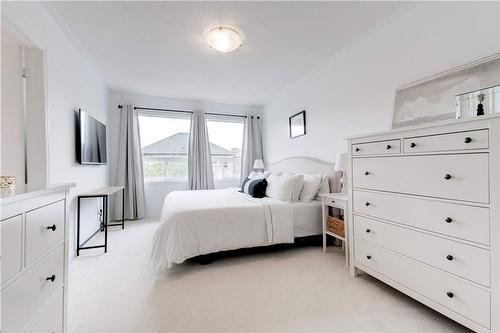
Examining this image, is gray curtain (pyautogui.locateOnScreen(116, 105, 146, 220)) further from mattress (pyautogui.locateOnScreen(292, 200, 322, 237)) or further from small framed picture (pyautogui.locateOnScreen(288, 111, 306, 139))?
mattress (pyautogui.locateOnScreen(292, 200, 322, 237))

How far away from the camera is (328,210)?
276cm

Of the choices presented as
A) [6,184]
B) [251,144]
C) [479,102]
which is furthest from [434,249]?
[251,144]

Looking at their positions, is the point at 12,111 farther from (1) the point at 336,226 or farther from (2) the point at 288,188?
(1) the point at 336,226

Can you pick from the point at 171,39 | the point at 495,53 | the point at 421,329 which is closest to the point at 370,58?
the point at 495,53

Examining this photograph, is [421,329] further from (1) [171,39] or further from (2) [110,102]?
(2) [110,102]

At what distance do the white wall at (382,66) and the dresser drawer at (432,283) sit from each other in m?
1.37

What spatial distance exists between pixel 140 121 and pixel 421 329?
517 centimetres

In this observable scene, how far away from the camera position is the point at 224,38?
→ 2.44 meters

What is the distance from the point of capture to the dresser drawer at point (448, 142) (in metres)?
1.21

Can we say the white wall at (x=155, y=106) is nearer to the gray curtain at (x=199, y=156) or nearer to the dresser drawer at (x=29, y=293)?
the gray curtain at (x=199, y=156)

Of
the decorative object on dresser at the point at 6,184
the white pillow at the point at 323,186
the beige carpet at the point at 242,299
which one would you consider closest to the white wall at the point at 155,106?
the beige carpet at the point at 242,299

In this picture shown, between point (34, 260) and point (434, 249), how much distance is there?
85.5 inches

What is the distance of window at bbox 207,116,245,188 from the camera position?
525 centimetres

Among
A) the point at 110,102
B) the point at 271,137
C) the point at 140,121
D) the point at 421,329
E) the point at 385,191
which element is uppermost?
the point at 110,102
